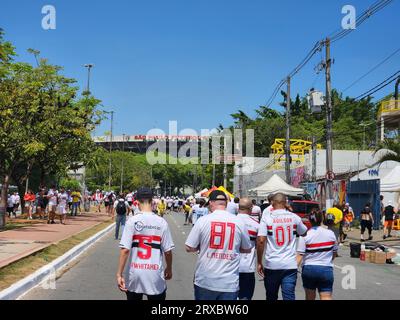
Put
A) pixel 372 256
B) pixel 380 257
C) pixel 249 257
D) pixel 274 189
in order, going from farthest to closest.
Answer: pixel 274 189
pixel 372 256
pixel 380 257
pixel 249 257

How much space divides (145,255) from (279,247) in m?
2.19

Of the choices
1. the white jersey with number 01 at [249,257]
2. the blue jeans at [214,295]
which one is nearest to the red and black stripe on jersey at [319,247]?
the white jersey with number 01 at [249,257]

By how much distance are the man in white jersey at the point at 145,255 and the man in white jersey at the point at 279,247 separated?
1.88 m

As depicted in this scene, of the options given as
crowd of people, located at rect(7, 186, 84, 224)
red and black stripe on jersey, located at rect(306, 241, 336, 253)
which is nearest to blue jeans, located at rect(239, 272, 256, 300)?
red and black stripe on jersey, located at rect(306, 241, 336, 253)

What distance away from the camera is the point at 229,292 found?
20.0ft

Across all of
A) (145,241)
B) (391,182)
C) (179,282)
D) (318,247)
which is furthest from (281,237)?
(391,182)

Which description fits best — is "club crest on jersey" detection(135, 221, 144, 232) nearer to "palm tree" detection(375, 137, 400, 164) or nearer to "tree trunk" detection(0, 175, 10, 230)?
"tree trunk" detection(0, 175, 10, 230)

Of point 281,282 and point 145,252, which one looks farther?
point 281,282

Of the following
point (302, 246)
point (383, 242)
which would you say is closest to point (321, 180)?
point (383, 242)

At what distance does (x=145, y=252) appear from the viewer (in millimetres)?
6305

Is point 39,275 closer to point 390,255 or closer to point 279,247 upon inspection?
point 279,247

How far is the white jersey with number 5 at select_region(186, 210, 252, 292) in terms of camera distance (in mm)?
6105

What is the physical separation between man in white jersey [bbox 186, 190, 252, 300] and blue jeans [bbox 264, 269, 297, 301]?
1.61 m
